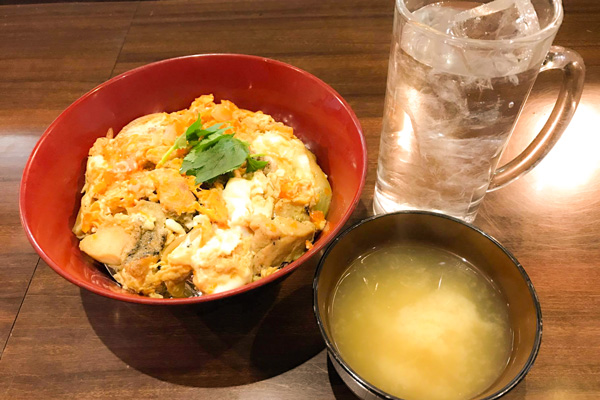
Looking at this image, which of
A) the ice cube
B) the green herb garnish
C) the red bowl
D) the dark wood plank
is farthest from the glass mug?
the dark wood plank

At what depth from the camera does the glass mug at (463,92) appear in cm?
110

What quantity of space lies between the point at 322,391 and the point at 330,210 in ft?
1.68

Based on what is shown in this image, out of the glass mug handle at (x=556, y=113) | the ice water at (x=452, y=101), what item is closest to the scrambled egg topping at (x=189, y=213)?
the ice water at (x=452, y=101)

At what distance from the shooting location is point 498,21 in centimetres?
122

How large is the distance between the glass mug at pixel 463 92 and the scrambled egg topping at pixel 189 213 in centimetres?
31

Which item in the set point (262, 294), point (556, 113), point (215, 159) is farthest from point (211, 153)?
point (556, 113)

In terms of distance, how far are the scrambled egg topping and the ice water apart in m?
0.29

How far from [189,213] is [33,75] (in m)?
1.44

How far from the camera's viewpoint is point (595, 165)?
1.68 meters

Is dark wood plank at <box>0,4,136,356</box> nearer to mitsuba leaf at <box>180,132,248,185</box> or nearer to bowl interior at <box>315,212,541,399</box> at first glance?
mitsuba leaf at <box>180,132,248,185</box>

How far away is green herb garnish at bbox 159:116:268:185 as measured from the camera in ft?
4.33

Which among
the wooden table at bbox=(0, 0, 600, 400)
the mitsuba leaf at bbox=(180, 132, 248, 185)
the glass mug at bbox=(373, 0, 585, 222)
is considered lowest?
the wooden table at bbox=(0, 0, 600, 400)

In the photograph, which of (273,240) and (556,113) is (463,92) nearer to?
(556,113)

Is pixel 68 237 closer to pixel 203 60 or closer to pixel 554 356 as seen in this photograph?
pixel 203 60
